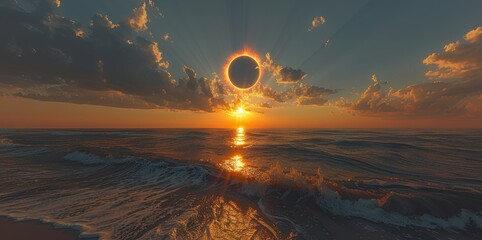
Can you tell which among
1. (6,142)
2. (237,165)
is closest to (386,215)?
(237,165)

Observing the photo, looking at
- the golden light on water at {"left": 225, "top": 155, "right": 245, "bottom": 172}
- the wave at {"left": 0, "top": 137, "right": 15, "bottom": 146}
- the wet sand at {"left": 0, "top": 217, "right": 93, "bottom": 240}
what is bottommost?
the wet sand at {"left": 0, "top": 217, "right": 93, "bottom": 240}

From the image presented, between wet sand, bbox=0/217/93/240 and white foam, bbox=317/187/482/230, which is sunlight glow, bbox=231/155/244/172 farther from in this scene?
wet sand, bbox=0/217/93/240

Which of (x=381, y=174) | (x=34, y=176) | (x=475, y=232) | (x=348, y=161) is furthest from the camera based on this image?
(x=348, y=161)

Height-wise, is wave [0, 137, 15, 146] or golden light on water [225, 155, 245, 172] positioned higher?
wave [0, 137, 15, 146]

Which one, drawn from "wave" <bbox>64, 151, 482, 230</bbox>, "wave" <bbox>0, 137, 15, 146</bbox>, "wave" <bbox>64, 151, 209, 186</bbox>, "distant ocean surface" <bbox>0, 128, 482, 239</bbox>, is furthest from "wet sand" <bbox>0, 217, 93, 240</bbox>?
"wave" <bbox>0, 137, 15, 146</bbox>

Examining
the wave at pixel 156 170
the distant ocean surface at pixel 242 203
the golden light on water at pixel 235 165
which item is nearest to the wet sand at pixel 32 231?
the distant ocean surface at pixel 242 203

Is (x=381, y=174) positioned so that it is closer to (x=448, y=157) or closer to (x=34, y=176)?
(x=448, y=157)

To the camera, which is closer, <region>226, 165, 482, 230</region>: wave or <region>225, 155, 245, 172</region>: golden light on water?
<region>226, 165, 482, 230</region>: wave

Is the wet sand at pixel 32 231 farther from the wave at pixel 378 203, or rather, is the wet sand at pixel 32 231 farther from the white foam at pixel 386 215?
the white foam at pixel 386 215

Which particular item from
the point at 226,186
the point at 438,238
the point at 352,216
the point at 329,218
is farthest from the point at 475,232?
the point at 226,186
